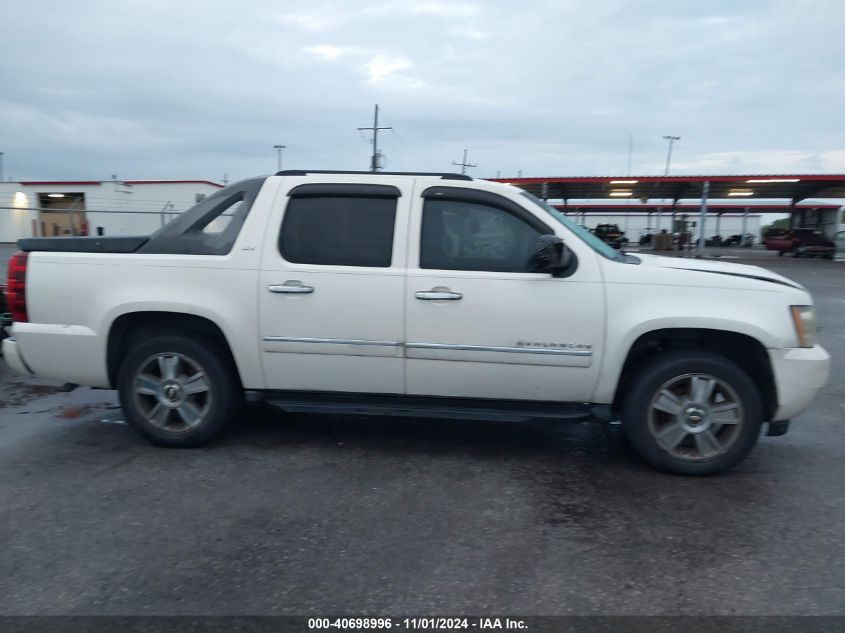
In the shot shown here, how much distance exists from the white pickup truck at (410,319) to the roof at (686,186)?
2658 cm

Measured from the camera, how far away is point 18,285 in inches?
192

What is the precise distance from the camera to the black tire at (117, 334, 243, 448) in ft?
15.8

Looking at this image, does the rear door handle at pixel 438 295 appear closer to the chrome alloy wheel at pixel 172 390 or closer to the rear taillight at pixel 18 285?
the chrome alloy wheel at pixel 172 390

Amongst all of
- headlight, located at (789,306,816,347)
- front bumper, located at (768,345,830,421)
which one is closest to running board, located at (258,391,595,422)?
front bumper, located at (768,345,830,421)

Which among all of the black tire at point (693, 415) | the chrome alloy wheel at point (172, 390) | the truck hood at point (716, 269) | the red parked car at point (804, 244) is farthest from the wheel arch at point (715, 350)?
the red parked car at point (804, 244)

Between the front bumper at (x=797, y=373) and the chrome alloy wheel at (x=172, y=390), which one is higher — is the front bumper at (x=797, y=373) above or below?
above

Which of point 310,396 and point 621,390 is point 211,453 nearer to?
point 310,396

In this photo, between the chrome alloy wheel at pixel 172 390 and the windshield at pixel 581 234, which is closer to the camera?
the windshield at pixel 581 234

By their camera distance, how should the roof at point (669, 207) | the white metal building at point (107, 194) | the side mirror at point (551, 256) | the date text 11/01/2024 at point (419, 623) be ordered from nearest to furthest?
the date text 11/01/2024 at point (419, 623) → the side mirror at point (551, 256) → the white metal building at point (107, 194) → the roof at point (669, 207)

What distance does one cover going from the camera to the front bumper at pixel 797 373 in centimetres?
435

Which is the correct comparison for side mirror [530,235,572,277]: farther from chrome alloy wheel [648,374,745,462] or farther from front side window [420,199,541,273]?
chrome alloy wheel [648,374,745,462]

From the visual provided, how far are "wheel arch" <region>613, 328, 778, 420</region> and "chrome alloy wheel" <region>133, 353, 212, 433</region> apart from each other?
2859 mm

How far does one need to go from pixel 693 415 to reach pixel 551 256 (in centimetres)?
137

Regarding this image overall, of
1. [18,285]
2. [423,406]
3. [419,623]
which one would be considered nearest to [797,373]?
[423,406]
